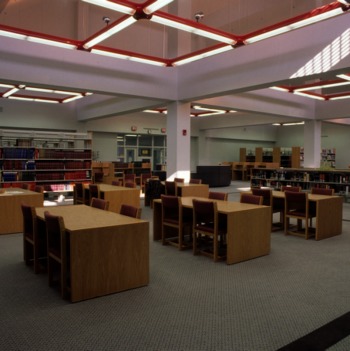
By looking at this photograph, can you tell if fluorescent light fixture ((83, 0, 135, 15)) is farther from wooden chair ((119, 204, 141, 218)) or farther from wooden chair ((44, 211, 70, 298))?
→ wooden chair ((44, 211, 70, 298))

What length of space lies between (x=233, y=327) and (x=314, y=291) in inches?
50.9

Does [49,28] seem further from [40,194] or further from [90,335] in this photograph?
[90,335]

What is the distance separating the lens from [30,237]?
450 centimetres

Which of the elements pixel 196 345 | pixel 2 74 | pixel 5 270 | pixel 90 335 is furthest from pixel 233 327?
pixel 2 74

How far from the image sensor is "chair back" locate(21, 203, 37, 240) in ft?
13.9

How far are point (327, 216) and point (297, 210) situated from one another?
62 centimetres

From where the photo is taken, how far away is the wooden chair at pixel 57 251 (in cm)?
346

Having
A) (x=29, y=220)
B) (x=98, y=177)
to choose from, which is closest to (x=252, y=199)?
(x=29, y=220)

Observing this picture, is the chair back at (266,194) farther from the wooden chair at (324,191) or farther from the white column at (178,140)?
the white column at (178,140)

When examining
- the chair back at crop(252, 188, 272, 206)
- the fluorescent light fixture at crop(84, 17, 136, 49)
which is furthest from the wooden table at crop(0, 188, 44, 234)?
the chair back at crop(252, 188, 272, 206)

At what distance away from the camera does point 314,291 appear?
12.5 ft

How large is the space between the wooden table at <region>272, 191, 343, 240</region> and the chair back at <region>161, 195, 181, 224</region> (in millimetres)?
2383

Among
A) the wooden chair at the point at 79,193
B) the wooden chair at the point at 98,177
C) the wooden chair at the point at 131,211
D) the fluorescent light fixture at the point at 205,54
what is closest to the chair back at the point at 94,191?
the wooden chair at the point at 79,193

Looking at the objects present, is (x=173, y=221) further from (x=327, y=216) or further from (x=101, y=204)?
(x=327, y=216)
